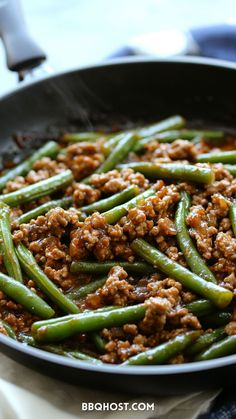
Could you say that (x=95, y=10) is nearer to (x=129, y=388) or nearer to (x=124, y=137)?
(x=124, y=137)

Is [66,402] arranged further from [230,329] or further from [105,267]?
[230,329]

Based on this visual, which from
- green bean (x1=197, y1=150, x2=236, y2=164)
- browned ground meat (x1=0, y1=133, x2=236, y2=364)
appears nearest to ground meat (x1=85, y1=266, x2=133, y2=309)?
browned ground meat (x1=0, y1=133, x2=236, y2=364)

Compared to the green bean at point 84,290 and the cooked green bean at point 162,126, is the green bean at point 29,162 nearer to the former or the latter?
the cooked green bean at point 162,126

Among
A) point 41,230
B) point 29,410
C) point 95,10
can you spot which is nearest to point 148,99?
point 41,230

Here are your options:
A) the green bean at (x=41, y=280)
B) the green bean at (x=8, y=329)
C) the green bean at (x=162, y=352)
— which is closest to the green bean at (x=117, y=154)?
the green bean at (x=41, y=280)

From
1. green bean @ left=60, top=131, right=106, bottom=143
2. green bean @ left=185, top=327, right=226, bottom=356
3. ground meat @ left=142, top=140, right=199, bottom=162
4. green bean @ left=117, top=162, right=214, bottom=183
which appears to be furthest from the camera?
green bean @ left=60, top=131, right=106, bottom=143

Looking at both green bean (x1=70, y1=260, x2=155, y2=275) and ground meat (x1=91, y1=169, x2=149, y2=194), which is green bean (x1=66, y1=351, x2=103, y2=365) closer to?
green bean (x1=70, y1=260, x2=155, y2=275)

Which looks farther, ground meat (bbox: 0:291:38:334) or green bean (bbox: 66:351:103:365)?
ground meat (bbox: 0:291:38:334)

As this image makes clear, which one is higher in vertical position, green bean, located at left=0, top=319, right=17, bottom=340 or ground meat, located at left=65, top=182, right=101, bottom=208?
ground meat, located at left=65, top=182, right=101, bottom=208
